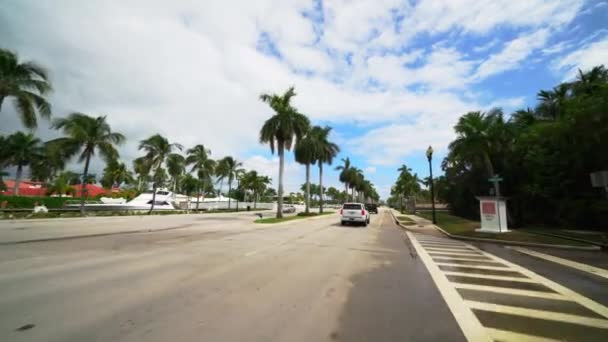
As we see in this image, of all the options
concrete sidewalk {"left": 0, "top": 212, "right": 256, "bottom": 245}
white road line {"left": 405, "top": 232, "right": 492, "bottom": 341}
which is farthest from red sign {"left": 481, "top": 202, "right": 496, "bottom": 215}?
concrete sidewalk {"left": 0, "top": 212, "right": 256, "bottom": 245}

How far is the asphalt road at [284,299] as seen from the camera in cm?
348

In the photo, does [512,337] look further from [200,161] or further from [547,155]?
[200,161]

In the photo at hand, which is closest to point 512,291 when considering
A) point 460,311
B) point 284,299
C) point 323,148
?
point 460,311

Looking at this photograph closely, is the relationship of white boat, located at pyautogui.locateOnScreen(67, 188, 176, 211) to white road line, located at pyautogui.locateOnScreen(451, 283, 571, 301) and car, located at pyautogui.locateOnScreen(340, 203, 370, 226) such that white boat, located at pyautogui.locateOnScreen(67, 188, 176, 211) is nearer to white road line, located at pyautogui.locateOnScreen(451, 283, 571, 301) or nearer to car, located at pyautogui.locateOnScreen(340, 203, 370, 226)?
car, located at pyautogui.locateOnScreen(340, 203, 370, 226)

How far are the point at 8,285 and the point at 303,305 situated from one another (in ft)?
Answer: 18.2

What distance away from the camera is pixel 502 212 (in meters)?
16.0

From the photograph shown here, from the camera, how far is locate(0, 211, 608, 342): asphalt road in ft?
11.4

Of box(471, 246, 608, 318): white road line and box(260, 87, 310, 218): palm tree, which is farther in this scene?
box(260, 87, 310, 218): palm tree

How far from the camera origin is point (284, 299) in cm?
468

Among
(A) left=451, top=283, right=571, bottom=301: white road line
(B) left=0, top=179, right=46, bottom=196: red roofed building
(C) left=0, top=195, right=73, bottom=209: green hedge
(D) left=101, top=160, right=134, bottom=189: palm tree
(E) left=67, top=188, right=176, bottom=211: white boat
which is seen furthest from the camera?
(D) left=101, top=160, right=134, bottom=189: palm tree

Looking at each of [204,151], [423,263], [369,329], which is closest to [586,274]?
[423,263]

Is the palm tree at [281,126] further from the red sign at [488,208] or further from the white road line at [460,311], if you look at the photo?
the white road line at [460,311]

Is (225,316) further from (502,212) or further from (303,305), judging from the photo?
(502,212)

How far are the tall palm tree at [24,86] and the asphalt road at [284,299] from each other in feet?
54.4
